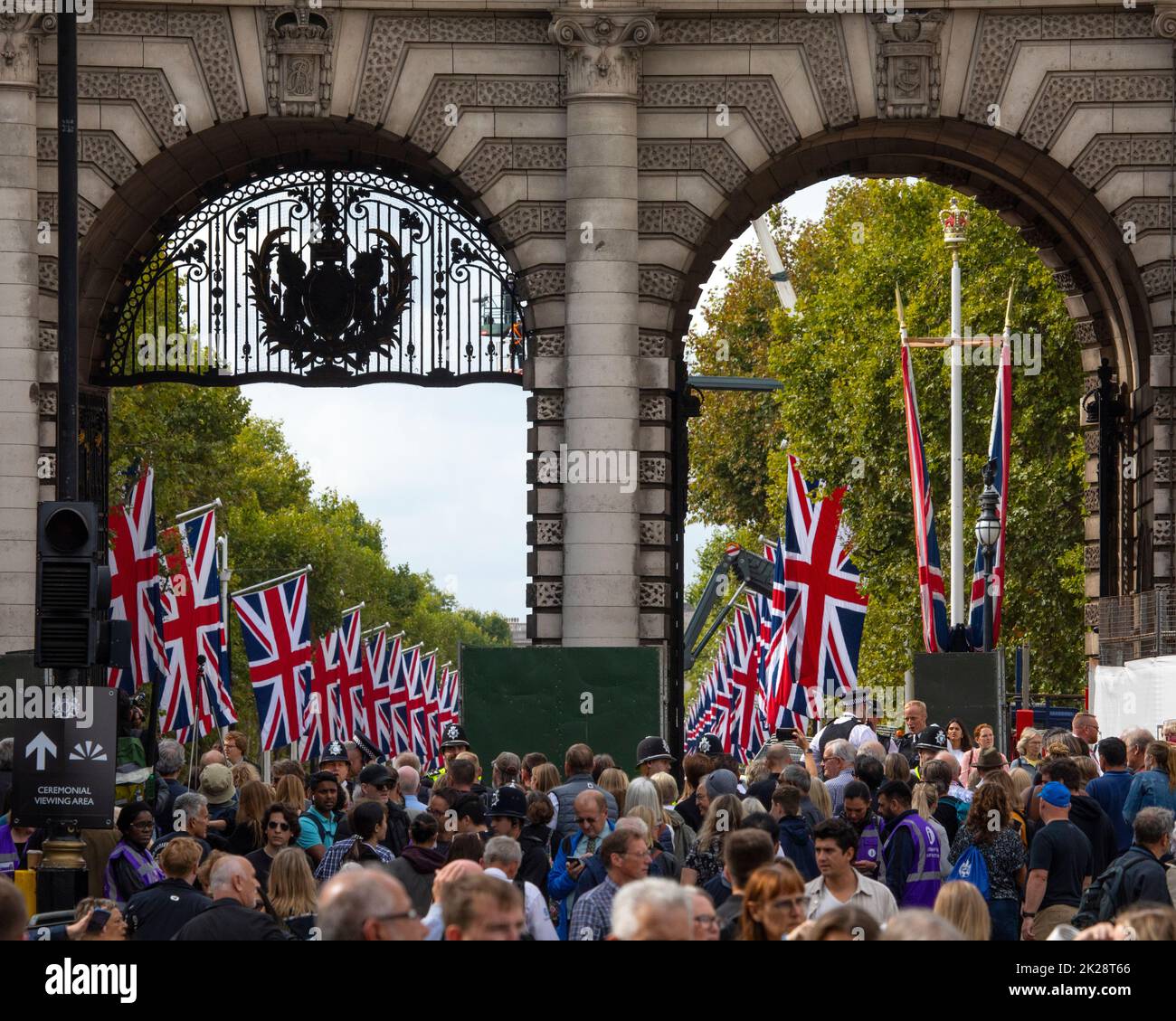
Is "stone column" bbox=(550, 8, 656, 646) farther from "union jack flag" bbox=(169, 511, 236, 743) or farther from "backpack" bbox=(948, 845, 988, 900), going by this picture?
"backpack" bbox=(948, 845, 988, 900)

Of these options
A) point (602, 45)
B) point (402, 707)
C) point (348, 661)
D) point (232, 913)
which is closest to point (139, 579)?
point (602, 45)

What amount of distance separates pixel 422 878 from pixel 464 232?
1532cm

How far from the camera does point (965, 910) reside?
9812mm

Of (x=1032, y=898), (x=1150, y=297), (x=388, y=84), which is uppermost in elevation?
(x=388, y=84)

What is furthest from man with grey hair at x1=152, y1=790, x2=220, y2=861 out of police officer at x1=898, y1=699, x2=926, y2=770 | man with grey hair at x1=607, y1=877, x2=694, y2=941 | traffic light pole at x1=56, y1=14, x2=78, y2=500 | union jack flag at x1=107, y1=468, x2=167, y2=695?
union jack flag at x1=107, y1=468, x2=167, y2=695

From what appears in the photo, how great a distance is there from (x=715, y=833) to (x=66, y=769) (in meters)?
3.85

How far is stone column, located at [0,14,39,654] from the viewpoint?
2481 cm

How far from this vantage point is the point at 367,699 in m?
41.9

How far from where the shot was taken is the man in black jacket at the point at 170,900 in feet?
36.3

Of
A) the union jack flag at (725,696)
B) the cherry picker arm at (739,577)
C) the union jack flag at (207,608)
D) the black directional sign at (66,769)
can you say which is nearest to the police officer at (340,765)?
the black directional sign at (66,769)

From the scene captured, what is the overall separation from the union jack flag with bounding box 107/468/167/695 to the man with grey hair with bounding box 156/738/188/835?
4.09 m
